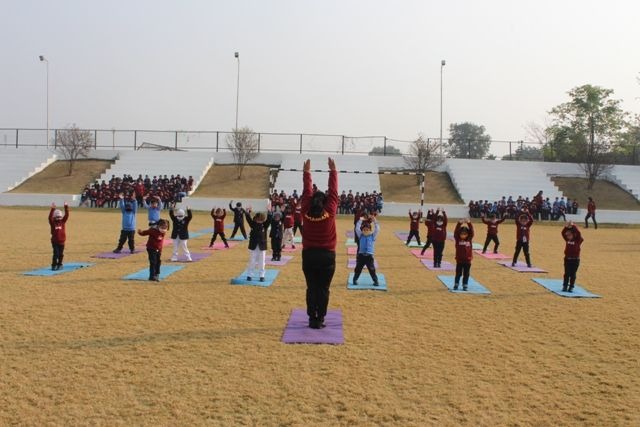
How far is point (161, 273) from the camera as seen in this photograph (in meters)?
12.2

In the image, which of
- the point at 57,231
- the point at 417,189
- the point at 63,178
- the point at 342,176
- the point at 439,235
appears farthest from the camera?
the point at 342,176

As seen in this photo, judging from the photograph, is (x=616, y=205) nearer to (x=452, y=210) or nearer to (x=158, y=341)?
(x=452, y=210)

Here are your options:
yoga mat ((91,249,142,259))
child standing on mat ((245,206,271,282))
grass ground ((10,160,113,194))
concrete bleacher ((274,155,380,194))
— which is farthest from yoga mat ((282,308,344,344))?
grass ground ((10,160,113,194))

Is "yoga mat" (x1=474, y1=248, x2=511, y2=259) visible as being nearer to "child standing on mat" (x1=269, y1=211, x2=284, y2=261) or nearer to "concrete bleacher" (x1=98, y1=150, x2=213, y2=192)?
"child standing on mat" (x1=269, y1=211, x2=284, y2=261)

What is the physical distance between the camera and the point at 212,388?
5.36 metres

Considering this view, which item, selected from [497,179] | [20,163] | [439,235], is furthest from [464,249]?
[20,163]

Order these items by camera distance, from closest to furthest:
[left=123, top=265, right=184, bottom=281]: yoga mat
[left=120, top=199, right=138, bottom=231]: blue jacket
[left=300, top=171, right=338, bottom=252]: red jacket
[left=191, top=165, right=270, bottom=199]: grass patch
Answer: [left=300, top=171, right=338, bottom=252]: red jacket
[left=123, top=265, right=184, bottom=281]: yoga mat
[left=120, top=199, right=138, bottom=231]: blue jacket
[left=191, top=165, right=270, bottom=199]: grass patch

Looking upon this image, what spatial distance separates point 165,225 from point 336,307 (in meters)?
4.39

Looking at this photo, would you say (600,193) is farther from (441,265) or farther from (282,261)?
(282,261)

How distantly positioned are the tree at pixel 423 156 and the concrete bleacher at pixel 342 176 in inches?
124

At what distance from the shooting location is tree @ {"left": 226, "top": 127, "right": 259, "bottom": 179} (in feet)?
156

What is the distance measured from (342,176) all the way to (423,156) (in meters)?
7.20

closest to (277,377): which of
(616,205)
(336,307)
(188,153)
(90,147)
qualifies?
(336,307)

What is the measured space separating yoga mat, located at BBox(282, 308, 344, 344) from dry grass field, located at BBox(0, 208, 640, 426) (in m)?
0.16
